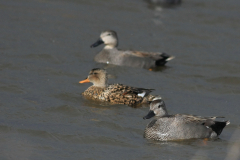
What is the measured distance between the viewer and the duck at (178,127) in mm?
7828

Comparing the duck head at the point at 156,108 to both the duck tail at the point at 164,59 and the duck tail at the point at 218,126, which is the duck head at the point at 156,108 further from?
the duck tail at the point at 164,59

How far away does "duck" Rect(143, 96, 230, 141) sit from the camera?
7.83 meters

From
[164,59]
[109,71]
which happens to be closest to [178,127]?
[109,71]

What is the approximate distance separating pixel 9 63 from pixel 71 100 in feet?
8.26

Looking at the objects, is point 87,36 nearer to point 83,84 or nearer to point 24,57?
point 24,57

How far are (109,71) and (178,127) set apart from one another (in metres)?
4.72

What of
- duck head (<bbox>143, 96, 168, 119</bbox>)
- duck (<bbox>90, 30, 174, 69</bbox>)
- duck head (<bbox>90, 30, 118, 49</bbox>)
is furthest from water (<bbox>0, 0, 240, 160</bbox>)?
duck head (<bbox>90, 30, 118, 49</bbox>)

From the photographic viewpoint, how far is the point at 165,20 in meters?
17.3

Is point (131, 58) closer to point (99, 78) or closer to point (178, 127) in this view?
point (99, 78)

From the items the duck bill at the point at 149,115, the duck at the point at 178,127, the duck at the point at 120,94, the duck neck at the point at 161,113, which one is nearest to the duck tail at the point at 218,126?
the duck at the point at 178,127

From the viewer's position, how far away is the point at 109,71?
12312 millimetres

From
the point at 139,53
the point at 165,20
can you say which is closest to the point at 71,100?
the point at 139,53

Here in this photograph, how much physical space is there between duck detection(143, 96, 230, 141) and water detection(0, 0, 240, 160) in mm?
155

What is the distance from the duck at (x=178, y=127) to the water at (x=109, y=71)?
155 mm
